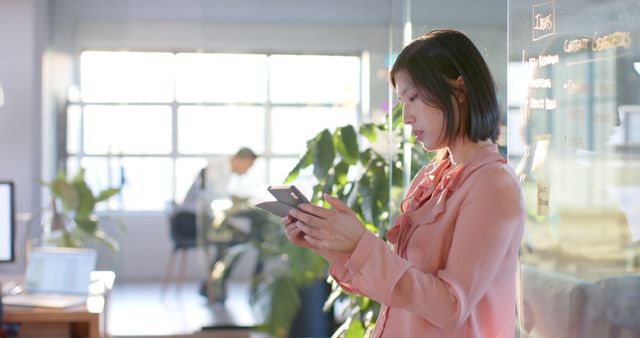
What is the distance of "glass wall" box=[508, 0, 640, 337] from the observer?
1.66 meters

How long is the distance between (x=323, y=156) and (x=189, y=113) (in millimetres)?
2895

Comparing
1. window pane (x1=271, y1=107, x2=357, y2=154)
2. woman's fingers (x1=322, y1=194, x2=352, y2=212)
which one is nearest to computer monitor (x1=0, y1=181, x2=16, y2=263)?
window pane (x1=271, y1=107, x2=357, y2=154)

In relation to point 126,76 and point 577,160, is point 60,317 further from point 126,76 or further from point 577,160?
point 126,76

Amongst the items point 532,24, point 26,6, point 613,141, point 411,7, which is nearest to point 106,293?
point 411,7

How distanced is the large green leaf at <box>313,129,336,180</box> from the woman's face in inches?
68.6

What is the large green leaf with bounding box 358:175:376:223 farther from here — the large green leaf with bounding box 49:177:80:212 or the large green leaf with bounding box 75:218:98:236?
the large green leaf with bounding box 49:177:80:212

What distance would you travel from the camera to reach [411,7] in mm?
2844

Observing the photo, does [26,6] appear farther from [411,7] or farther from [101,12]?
[411,7]

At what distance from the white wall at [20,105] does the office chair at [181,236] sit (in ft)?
3.42

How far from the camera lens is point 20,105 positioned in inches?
261

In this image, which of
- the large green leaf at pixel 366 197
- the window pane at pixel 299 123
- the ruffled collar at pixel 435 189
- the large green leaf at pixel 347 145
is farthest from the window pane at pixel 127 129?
the ruffled collar at pixel 435 189

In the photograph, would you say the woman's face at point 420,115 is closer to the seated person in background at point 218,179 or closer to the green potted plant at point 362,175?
the green potted plant at point 362,175

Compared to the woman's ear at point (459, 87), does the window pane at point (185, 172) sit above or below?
below

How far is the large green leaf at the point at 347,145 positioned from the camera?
134 inches
